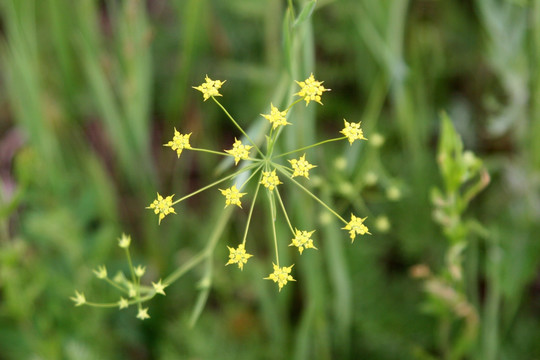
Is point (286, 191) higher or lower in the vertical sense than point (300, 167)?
higher

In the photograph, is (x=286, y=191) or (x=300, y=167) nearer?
(x=300, y=167)

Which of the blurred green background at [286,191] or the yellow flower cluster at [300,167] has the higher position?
the blurred green background at [286,191]

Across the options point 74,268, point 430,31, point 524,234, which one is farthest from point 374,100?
point 74,268

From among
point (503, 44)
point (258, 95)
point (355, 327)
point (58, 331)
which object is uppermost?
point (258, 95)

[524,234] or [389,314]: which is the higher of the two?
[524,234]

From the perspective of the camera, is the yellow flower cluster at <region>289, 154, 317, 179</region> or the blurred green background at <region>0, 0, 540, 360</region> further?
the blurred green background at <region>0, 0, 540, 360</region>

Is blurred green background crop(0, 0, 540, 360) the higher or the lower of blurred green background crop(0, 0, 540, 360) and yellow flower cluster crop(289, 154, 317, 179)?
the higher

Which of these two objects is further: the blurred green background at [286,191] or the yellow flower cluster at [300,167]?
the blurred green background at [286,191]

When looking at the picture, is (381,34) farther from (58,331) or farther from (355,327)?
(58,331)
